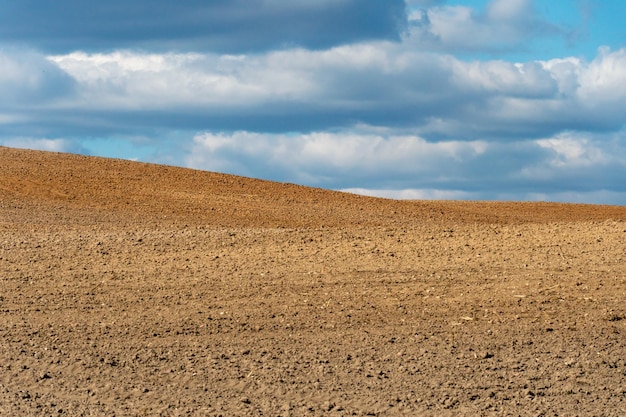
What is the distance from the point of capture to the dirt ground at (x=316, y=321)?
8211 millimetres

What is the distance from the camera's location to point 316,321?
10844mm

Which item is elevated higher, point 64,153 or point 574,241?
point 64,153

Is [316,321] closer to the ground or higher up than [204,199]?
closer to the ground

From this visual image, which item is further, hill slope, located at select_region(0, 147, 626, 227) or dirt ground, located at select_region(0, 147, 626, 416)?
hill slope, located at select_region(0, 147, 626, 227)

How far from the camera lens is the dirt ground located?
8211 millimetres

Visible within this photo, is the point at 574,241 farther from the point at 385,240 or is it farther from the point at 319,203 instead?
the point at 319,203

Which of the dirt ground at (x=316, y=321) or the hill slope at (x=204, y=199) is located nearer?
the dirt ground at (x=316, y=321)

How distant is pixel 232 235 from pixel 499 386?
885 centimetres

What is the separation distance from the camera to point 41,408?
795 centimetres

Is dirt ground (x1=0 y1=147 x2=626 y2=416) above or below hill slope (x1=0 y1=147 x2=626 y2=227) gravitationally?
below

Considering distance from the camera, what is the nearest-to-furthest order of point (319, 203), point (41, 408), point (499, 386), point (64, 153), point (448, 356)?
point (41, 408), point (499, 386), point (448, 356), point (319, 203), point (64, 153)

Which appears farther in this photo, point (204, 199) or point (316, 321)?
point (204, 199)

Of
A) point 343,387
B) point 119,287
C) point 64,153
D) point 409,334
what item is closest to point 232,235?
point 119,287

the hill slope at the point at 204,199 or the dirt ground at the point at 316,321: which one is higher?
the hill slope at the point at 204,199
